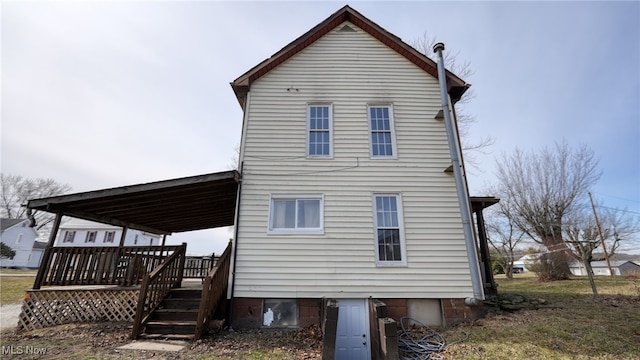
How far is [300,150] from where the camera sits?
25.9 feet

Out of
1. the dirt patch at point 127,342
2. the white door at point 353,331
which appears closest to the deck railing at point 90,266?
the dirt patch at point 127,342

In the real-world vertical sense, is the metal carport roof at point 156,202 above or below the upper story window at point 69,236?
below

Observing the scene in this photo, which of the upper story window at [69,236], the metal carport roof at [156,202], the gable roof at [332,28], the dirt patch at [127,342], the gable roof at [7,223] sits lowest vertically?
the dirt patch at [127,342]

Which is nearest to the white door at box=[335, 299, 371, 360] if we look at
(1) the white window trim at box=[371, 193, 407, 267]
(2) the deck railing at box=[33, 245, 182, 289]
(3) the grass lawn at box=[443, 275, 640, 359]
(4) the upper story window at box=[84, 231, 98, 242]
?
(1) the white window trim at box=[371, 193, 407, 267]

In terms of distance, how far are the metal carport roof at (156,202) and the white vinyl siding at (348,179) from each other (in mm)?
1199

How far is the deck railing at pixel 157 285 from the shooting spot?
5933 millimetres

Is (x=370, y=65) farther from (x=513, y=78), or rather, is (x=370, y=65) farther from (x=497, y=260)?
(x=497, y=260)

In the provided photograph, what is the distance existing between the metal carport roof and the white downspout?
5883mm

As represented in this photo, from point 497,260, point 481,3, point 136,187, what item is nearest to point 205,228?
point 136,187

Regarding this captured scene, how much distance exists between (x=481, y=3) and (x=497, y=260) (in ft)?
83.6

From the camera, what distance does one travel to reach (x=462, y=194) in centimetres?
702

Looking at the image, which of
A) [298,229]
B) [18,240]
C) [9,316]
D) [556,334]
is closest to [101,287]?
[9,316]

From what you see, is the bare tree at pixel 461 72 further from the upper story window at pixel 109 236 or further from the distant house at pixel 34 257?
the distant house at pixel 34 257

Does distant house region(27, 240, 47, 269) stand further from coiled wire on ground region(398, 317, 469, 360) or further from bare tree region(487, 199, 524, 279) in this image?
bare tree region(487, 199, 524, 279)
